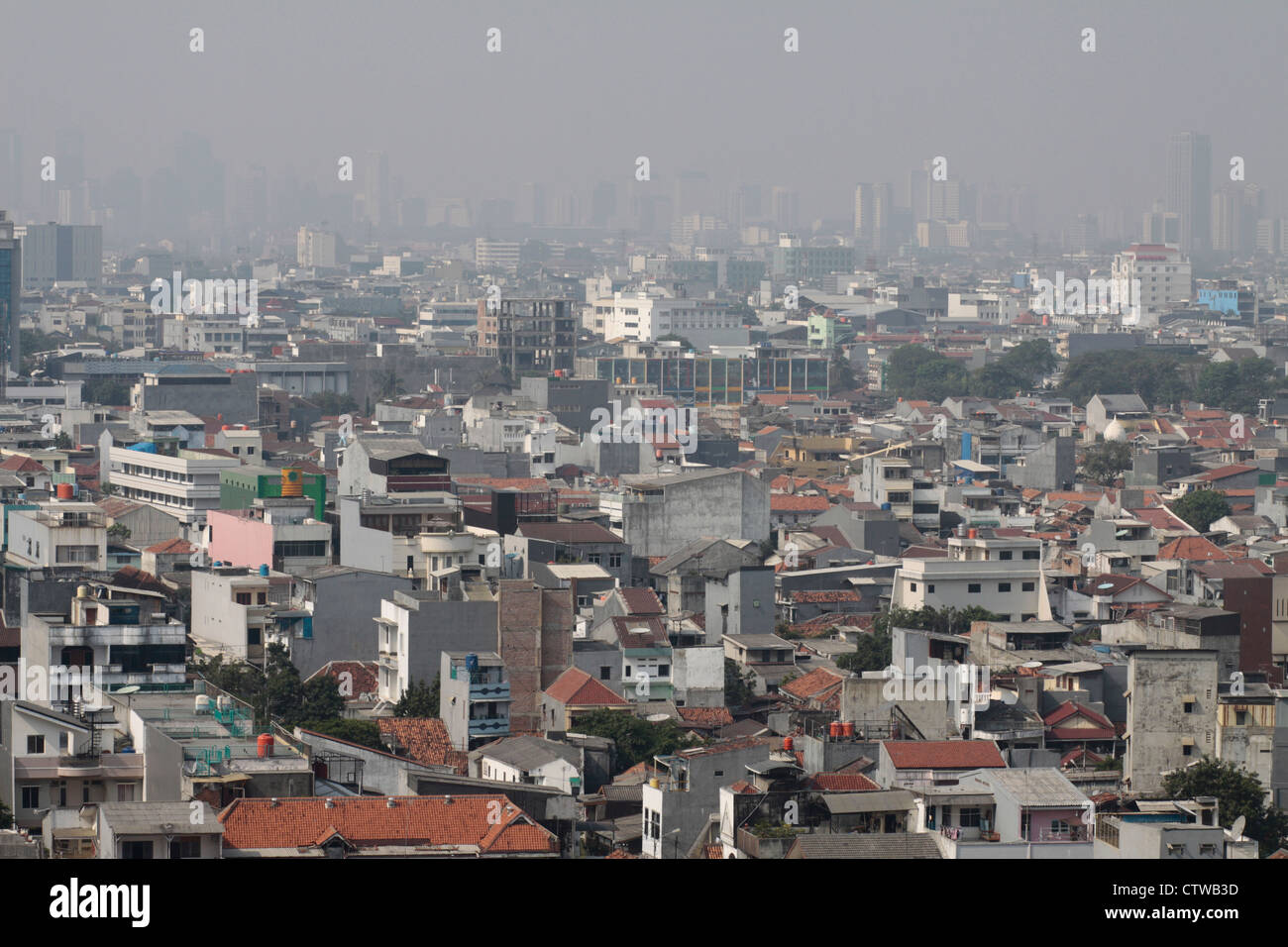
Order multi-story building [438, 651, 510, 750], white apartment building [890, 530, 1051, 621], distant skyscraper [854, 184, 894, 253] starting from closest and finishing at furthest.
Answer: multi-story building [438, 651, 510, 750] < white apartment building [890, 530, 1051, 621] < distant skyscraper [854, 184, 894, 253]

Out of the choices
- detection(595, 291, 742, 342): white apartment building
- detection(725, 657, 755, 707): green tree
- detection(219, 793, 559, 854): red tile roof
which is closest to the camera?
detection(219, 793, 559, 854): red tile roof

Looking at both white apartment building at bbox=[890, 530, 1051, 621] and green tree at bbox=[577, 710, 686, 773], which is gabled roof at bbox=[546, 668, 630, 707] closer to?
green tree at bbox=[577, 710, 686, 773]

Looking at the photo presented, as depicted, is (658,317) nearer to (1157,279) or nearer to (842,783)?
(1157,279)

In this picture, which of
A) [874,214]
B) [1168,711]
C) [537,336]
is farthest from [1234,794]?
[874,214]

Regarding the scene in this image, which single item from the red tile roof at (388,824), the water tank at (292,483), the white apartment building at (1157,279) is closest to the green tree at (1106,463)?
the water tank at (292,483)

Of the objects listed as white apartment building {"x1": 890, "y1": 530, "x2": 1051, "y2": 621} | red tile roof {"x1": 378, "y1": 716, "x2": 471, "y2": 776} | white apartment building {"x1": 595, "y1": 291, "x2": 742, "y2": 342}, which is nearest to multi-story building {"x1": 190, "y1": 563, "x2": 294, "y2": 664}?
red tile roof {"x1": 378, "y1": 716, "x2": 471, "y2": 776}

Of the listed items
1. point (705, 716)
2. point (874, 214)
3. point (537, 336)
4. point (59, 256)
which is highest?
point (874, 214)
